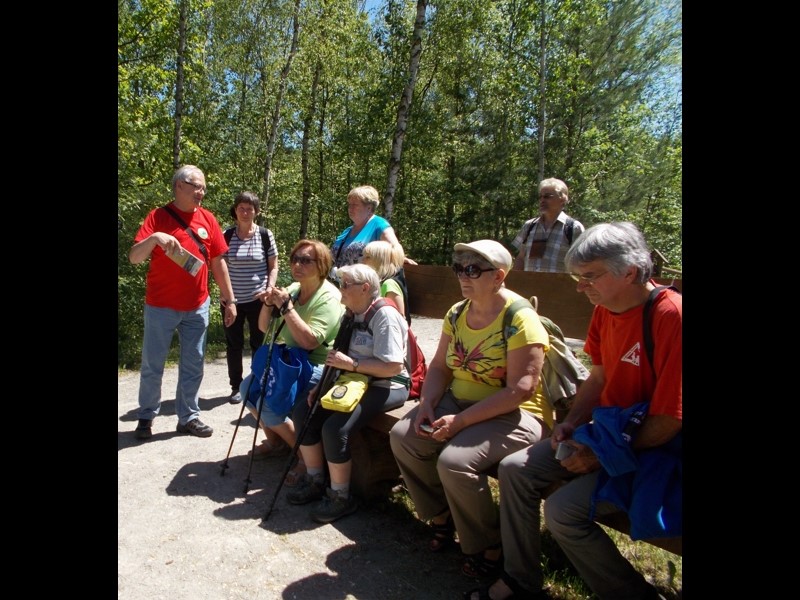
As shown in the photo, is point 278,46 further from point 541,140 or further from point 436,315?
point 436,315

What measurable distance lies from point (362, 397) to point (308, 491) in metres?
0.73

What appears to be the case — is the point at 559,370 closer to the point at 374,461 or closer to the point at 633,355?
the point at 633,355

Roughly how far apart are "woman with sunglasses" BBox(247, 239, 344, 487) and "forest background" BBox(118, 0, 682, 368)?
36.3 feet

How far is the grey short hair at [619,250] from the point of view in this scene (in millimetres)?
2188

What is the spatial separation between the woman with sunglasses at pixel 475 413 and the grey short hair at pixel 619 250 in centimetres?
58

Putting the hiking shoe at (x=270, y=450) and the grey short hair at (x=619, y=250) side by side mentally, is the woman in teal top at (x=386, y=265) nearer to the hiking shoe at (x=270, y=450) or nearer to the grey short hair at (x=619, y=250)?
the hiking shoe at (x=270, y=450)

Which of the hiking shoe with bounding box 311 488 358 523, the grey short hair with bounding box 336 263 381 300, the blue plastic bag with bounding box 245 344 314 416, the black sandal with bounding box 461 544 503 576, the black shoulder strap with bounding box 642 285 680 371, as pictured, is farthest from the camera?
the blue plastic bag with bounding box 245 344 314 416

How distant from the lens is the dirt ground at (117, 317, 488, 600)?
2688mm

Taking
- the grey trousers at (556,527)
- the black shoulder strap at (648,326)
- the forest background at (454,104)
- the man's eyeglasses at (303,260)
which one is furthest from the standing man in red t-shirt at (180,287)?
the forest background at (454,104)

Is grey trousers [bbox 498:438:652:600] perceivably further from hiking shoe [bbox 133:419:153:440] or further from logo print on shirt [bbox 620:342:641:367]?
hiking shoe [bbox 133:419:153:440]

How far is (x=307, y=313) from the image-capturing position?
12.6 feet

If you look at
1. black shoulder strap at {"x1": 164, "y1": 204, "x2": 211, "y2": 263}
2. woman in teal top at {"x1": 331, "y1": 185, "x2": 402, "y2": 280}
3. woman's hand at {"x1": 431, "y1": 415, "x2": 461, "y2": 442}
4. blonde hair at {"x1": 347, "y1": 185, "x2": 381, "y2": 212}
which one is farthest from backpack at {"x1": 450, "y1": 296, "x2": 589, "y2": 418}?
black shoulder strap at {"x1": 164, "y1": 204, "x2": 211, "y2": 263}

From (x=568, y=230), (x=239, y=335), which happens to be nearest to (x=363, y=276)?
(x=568, y=230)
